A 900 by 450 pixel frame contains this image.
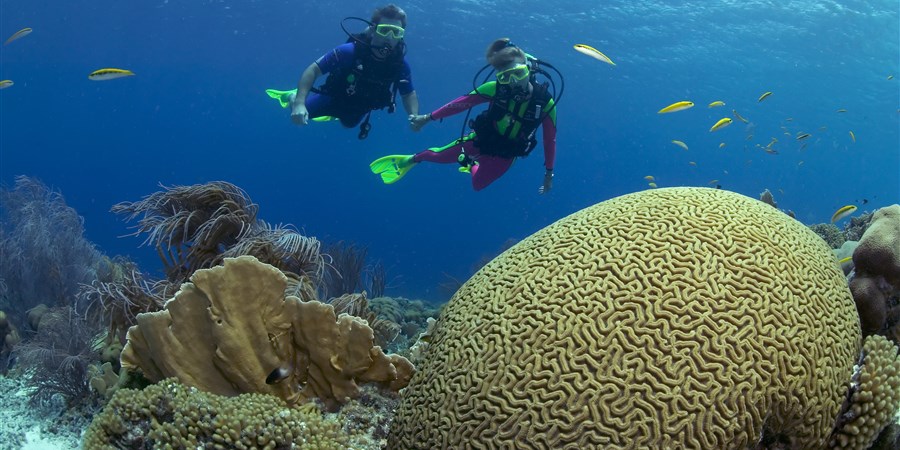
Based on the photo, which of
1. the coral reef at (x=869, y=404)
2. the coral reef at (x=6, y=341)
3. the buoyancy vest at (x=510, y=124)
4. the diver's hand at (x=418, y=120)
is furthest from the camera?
the buoyancy vest at (x=510, y=124)

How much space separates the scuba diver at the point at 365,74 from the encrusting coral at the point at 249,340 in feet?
22.3

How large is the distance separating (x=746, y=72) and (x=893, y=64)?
953 centimetres

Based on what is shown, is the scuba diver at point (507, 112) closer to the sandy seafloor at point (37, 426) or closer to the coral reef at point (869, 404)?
the sandy seafloor at point (37, 426)

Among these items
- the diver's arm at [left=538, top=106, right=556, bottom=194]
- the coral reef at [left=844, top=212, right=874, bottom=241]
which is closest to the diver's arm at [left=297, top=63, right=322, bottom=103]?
the diver's arm at [left=538, top=106, right=556, bottom=194]

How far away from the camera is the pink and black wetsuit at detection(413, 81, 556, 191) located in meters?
9.66

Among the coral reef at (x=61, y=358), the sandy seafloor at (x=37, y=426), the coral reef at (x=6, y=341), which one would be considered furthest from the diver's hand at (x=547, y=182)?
the coral reef at (x=6, y=341)

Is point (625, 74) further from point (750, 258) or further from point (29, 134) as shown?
point (29, 134)

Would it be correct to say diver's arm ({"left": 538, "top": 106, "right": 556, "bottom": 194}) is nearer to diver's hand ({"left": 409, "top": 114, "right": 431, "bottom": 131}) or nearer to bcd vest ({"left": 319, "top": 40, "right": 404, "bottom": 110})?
diver's hand ({"left": 409, "top": 114, "right": 431, "bottom": 131})

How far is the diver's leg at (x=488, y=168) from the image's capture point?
446 inches

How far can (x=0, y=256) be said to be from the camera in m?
9.95

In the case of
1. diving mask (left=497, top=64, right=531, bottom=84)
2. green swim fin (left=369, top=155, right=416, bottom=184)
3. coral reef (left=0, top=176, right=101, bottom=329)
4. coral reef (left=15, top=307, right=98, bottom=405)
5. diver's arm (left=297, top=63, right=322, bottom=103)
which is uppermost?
diving mask (left=497, top=64, right=531, bottom=84)

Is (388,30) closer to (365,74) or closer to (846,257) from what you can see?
(365,74)

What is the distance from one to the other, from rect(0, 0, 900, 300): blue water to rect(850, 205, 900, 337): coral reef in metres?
7.91

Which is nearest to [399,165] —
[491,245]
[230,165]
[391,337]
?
[391,337]
